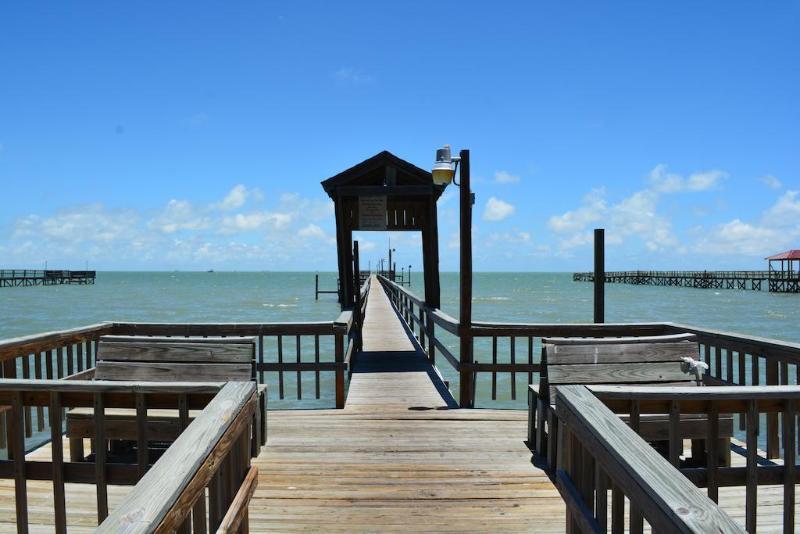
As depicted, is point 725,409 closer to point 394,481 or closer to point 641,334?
point 394,481

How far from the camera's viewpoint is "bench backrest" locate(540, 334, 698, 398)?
4.01 metres

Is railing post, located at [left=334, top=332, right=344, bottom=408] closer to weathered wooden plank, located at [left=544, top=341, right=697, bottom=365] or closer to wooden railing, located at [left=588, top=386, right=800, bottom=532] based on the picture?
weathered wooden plank, located at [left=544, top=341, right=697, bottom=365]

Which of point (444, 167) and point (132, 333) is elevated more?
point (444, 167)

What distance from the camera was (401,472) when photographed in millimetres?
3984

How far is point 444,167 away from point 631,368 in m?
2.92

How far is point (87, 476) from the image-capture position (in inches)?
110

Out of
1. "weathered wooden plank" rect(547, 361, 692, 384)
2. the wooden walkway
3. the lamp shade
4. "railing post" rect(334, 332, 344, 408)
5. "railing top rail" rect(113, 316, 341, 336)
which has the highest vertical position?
the lamp shade

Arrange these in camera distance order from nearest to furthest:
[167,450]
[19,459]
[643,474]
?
[643,474], [167,450], [19,459]

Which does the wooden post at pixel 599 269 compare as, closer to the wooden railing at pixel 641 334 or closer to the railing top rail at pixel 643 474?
the wooden railing at pixel 641 334

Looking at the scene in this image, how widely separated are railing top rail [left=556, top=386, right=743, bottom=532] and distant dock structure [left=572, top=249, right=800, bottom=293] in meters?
60.6

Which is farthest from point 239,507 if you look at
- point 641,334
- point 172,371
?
point 641,334

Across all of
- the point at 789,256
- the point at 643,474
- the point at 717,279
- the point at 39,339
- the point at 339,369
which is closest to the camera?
the point at 643,474

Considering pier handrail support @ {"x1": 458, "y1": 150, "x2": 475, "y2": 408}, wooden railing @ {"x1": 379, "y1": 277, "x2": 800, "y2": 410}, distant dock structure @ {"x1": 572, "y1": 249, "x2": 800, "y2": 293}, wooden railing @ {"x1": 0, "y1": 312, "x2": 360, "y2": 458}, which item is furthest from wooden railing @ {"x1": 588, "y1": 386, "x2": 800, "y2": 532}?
distant dock structure @ {"x1": 572, "y1": 249, "x2": 800, "y2": 293}

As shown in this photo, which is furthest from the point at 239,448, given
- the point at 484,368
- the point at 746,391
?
the point at 484,368
